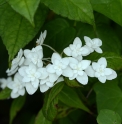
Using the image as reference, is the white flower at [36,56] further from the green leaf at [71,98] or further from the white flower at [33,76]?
the green leaf at [71,98]

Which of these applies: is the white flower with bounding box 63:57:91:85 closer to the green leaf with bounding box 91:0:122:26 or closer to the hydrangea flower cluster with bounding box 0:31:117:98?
the hydrangea flower cluster with bounding box 0:31:117:98

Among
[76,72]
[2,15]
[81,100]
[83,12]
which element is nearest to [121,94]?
[81,100]

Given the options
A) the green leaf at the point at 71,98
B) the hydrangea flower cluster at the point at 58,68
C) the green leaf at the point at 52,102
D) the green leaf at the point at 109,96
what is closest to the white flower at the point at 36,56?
the hydrangea flower cluster at the point at 58,68

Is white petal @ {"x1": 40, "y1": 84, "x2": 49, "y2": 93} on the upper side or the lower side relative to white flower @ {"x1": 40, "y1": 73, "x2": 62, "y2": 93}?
lower

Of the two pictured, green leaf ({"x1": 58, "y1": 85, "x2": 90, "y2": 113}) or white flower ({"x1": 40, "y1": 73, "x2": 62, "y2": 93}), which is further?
green leaf ({"x1": 58, "y1": 85, "x2": 90, "y2": 113})

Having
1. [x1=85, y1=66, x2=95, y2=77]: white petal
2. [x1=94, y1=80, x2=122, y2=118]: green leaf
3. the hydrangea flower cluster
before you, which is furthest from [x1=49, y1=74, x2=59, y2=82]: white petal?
[x1=94, y1=80, x2=122, y2=118]: green leaf

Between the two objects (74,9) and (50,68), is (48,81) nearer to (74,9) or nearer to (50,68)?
(50,68)
